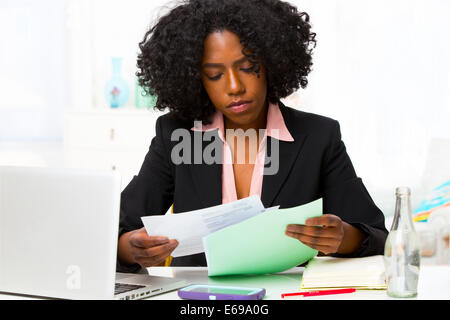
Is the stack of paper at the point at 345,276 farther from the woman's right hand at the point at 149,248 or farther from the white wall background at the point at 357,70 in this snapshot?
the white wall background at the point at 357,70

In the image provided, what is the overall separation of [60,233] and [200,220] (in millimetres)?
303

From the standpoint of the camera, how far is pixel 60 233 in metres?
1.21

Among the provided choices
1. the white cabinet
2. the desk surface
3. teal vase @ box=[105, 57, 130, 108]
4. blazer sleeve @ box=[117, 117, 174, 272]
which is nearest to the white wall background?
teal vase @ box=[105, 57, 130, 108]

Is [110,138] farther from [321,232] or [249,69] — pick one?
[321,232]

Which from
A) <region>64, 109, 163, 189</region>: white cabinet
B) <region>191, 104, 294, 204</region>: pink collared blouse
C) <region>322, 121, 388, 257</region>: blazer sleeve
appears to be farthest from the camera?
<region>64, 109, 163, 189</region>: white cabinet

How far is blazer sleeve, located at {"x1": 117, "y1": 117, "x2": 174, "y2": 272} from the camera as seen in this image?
5.87 ft

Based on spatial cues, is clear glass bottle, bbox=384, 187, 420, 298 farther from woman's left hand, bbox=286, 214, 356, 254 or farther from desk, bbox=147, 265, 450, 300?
woman's left hand, bbox=286, 214, 356, 254

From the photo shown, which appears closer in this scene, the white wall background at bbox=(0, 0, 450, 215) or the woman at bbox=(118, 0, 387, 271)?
the woman at bbox=(118, 0, 387, 271)

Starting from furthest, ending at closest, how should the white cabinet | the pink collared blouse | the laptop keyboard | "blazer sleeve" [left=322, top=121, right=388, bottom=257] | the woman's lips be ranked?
the white cabinet < the pink collared blouse < the woman's lips < "blazer sleeve" [left=322, top=121, right=388, bottom=257] < the laptop keyboard

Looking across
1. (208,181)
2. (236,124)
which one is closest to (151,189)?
(208,181)

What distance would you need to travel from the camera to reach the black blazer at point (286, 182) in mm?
1773

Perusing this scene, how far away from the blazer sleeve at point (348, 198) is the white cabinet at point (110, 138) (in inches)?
100

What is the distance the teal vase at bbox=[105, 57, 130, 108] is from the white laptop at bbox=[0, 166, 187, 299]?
10.7 feet
